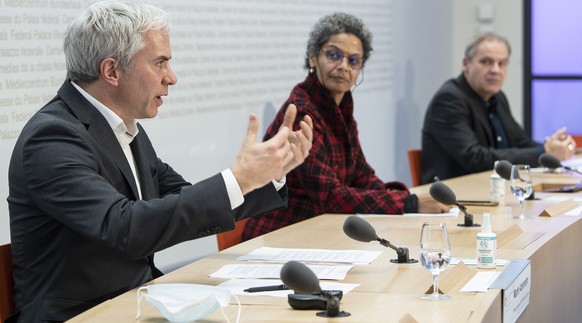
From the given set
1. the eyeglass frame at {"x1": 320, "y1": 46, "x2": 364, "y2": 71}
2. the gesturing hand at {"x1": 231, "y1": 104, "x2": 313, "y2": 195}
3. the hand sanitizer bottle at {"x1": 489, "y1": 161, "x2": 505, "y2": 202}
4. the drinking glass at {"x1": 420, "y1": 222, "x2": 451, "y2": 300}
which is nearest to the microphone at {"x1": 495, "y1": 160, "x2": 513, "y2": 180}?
the hand sanitizer bottle at {"x1": 489, "y1": 161, "x2": 505, "y2": 202}

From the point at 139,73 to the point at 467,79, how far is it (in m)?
3.52

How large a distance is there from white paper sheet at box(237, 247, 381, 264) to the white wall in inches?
40.4

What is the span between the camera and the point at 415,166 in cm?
561

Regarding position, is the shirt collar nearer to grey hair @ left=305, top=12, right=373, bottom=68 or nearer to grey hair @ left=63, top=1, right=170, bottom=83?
grey hair @ left=63, top=1, right=170, bottom=83

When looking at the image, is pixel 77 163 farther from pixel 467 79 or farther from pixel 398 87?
pixel 398 87

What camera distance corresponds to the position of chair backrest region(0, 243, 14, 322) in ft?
8.45

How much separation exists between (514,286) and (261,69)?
2.87 meters

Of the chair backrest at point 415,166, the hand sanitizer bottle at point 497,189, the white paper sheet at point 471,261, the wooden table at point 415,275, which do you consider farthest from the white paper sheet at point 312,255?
the chair backrest at point 415,166

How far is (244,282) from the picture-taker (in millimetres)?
2471

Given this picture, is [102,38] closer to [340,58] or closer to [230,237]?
[230,237]

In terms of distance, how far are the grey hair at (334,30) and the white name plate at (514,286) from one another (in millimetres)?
1959

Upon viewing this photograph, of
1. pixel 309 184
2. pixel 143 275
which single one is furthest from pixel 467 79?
pixel 143 275

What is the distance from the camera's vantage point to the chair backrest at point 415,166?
557 cm

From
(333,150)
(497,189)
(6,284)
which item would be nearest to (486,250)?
(6,284)
